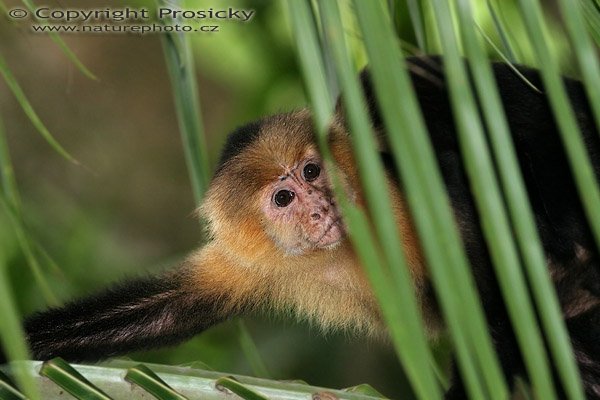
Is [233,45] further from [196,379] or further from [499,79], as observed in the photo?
[196,379]

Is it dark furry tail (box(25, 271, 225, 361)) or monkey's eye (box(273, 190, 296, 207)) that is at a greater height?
monkey's eye (box(273, 190, 296, 207))

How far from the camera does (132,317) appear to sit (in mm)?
2152

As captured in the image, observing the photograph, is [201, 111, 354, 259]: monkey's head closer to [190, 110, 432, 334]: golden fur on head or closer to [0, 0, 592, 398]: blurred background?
[190, 110, 432, 334]: golden fur on head

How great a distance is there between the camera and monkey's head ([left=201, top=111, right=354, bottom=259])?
213cm

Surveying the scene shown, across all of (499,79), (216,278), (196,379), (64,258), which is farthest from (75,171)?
(196,379)

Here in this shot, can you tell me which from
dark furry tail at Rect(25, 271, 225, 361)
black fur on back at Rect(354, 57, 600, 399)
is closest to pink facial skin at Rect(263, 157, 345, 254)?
black fur on back at Rect(354, 57, 600, 399)

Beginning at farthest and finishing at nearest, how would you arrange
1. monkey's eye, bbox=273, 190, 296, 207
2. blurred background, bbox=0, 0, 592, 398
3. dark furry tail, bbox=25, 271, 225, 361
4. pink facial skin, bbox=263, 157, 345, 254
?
1. blurred background, bbox=0, 0, 592, 398
2. monkey's eye, bbox=273, 190, 296, 207
3. pink facial skin, bbox=263, 157, 345, 254
4. dark furry tail, bbox=25, 271, 225, 361

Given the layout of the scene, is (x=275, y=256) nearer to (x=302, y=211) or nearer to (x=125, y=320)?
(x=302, y=211)

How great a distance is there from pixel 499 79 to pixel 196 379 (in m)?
1.09

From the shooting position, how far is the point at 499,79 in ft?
6.82
